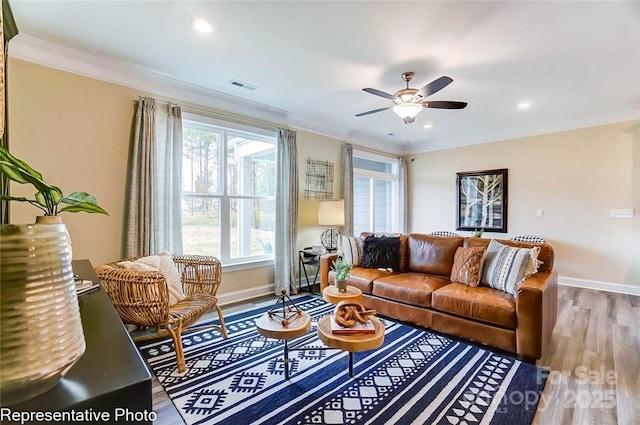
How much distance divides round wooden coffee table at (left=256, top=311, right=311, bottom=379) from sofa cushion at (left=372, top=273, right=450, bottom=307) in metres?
1.31

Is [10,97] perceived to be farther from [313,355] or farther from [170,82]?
[313,355]

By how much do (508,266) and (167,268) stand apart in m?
3.16

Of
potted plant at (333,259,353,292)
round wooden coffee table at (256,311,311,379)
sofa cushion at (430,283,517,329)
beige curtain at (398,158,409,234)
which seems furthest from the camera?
beige curtain at (398,158,409,234)

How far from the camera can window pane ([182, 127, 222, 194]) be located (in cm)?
Result: 357

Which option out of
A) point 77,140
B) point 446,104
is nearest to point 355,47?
point 446,104

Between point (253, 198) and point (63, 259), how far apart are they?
142 inches

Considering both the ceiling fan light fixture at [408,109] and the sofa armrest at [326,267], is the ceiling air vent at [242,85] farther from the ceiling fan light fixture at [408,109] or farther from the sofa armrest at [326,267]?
the sofa armrest at [326,267]

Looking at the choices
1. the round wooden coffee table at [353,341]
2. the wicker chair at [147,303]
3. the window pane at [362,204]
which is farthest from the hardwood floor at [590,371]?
the window pane at [362,204]

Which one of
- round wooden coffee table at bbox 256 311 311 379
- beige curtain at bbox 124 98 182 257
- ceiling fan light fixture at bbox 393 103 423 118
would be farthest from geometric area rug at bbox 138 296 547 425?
ceiling fan light fixture at bbox 393 103 423 118

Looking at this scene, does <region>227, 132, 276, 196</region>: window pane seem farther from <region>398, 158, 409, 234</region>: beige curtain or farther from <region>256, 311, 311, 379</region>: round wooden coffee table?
<region>398, 158, 409, 234</region>: beige curtain

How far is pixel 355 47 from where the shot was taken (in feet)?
8.50

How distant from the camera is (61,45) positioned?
103 inches

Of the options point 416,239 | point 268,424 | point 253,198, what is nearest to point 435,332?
point 416,239

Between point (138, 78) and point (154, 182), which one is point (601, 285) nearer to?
point (154, 182)
